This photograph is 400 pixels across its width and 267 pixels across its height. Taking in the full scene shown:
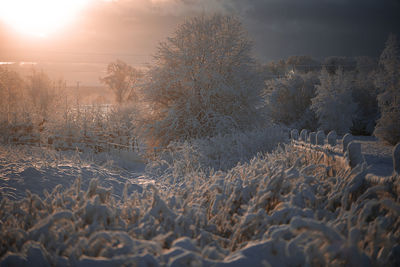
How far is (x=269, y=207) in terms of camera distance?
2.96 meters

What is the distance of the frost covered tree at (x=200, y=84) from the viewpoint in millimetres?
11977

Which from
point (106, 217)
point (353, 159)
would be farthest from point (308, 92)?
point (106, 217)

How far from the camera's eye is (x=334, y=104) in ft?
83.4

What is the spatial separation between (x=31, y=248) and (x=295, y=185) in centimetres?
245

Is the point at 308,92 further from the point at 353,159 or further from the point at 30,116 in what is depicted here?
the point at 353,159

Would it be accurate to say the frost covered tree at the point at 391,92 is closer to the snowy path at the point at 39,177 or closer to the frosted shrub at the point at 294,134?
the frosted shrub at the point at 294,134

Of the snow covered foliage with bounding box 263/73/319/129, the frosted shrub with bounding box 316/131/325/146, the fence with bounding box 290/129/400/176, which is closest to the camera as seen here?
the fence with bounding box 290/129/400/176

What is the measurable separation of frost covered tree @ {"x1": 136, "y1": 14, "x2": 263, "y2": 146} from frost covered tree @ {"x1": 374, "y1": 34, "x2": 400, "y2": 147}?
13284 mm

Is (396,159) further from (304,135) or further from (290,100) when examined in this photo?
(290,100)

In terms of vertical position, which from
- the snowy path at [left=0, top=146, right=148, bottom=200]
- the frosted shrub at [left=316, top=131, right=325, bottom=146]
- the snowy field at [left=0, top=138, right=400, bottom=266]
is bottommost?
the snowy path at [left=0, top=146, right=148, bottom=200]

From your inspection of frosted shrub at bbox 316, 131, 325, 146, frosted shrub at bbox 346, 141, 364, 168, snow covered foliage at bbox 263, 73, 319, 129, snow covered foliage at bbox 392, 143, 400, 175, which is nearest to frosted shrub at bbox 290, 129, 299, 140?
frosted shrub at bbox 316, 131, 325, 146

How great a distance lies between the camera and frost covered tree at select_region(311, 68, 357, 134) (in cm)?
2570

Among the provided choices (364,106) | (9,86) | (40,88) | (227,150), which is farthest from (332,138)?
(40,88)

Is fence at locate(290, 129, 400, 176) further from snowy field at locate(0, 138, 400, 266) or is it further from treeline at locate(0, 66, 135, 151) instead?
treeline at locate(0, 66, 135, 151)
